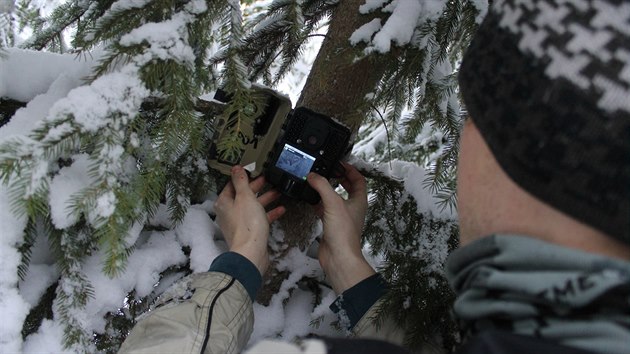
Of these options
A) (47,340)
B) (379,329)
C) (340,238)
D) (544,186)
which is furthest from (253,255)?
(544,186)

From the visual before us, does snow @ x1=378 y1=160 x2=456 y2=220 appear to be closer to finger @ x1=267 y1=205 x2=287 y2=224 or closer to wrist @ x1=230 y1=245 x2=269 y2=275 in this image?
finger @ x1=267 y1=205 x2=287 y2=224

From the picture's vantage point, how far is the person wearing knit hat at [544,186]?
0.75 m

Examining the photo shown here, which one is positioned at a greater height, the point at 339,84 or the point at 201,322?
the point at 339,84

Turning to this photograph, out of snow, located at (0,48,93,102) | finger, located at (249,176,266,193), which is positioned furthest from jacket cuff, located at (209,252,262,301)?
snow, located at (0,48,93,102)

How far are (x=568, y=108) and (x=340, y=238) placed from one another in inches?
38.4

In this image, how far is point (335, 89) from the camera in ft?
5.64

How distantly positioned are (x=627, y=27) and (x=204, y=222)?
52.5 inches

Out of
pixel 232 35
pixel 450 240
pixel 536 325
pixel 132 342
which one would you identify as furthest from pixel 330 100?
pixel 536 325

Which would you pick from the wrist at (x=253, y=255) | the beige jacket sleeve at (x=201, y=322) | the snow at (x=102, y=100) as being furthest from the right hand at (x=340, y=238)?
the snow at (x=102, y=100)

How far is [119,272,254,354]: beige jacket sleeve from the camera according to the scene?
3.84 feet

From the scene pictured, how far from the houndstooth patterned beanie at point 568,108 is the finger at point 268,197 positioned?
897mm

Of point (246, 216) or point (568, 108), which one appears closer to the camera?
point (568, 108)

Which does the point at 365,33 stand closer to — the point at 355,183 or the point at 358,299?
the point at 355,183

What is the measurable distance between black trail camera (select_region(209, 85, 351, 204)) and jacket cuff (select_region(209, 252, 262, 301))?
29 cm
